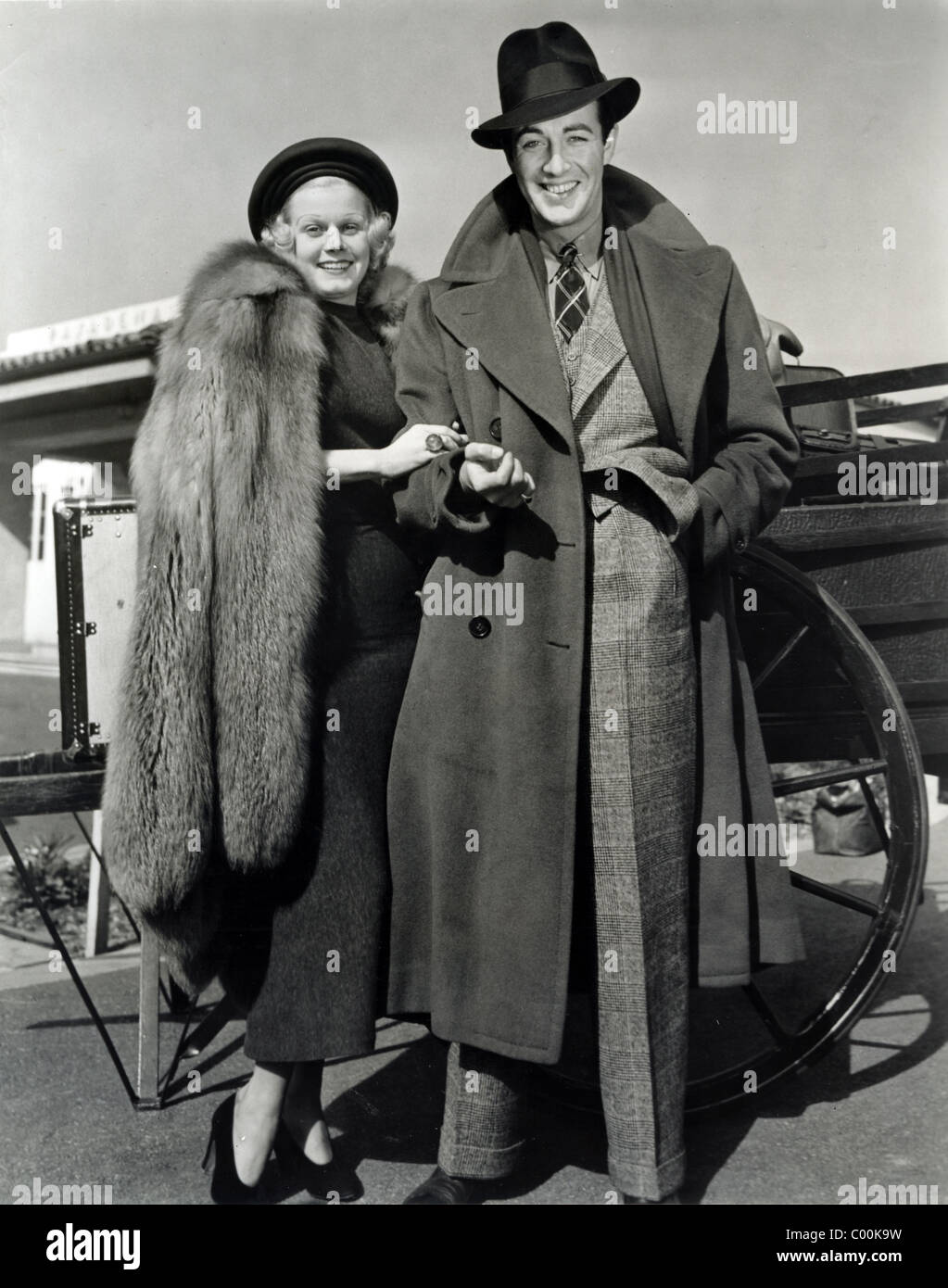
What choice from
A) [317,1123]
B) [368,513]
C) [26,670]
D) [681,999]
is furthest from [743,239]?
[26,670]

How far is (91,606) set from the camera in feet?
9.43

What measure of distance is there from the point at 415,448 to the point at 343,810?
0.74 m

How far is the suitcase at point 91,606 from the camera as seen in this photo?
285cm

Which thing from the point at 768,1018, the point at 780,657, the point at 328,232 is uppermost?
the point at 328,232

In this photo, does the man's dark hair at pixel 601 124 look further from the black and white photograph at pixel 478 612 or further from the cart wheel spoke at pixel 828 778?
the cart wheel spoke at pixel 828 778

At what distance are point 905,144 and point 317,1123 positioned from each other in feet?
8.74

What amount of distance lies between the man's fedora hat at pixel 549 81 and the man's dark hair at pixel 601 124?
0.01 m

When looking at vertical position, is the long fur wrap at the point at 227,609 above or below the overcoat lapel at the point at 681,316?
below

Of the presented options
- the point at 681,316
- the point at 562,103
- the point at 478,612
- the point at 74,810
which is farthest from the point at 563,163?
the point at 74,810

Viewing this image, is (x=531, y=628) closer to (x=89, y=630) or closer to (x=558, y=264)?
(x=558, y=264)

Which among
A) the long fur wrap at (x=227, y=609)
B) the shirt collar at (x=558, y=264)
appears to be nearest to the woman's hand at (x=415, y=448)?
the long fur wrap at (x=227, y=609)

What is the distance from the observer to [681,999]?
217 cm

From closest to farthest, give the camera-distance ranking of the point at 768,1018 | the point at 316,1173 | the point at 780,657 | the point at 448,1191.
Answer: the point at 448,1191, the point at 316,1173, the point at 768,1018, the point at 780,657

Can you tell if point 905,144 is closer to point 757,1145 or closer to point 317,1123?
point 757,1145
